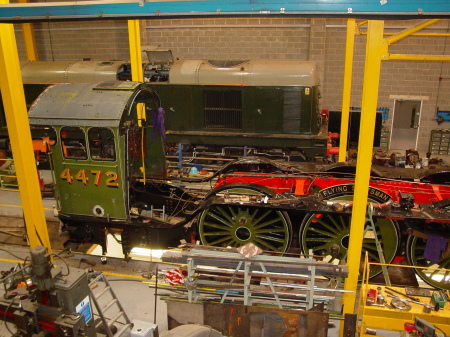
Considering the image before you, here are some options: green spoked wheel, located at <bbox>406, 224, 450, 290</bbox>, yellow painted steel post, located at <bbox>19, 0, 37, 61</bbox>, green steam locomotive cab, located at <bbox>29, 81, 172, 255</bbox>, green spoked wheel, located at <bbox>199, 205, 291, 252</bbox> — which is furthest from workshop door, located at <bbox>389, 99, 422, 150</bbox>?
yellow painted steel post, located at <bbox>19, 0, 37, 61</bbox>

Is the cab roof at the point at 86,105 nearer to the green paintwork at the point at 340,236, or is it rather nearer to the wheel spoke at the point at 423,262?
the green paintwork at the point at 340,236

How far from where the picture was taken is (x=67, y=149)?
591 centimetres

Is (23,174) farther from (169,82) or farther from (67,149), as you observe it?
(169,82)

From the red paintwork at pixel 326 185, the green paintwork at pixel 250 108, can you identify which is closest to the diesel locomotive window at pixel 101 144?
the red paintwork at pixel 326 185

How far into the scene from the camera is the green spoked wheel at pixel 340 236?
18.6 feet

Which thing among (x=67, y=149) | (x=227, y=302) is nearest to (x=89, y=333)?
(x=227, y=302)

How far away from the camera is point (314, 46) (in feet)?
41.9

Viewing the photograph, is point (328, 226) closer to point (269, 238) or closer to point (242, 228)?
point (269, 238)

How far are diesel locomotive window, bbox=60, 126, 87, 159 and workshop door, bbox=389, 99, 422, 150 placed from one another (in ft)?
34.7

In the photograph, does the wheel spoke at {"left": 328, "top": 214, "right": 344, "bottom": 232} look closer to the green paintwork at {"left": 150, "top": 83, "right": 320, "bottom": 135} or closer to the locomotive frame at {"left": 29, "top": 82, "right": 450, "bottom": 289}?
the locomotive frame at {"left": 29, "top": 82, "right": 450, "bottom": 289}

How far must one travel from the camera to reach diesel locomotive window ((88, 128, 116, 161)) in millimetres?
5738

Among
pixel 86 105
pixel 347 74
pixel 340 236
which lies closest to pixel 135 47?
pixel 86 105

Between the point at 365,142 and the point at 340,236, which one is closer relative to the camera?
the point at 365,142

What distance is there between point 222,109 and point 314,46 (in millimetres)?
4416
